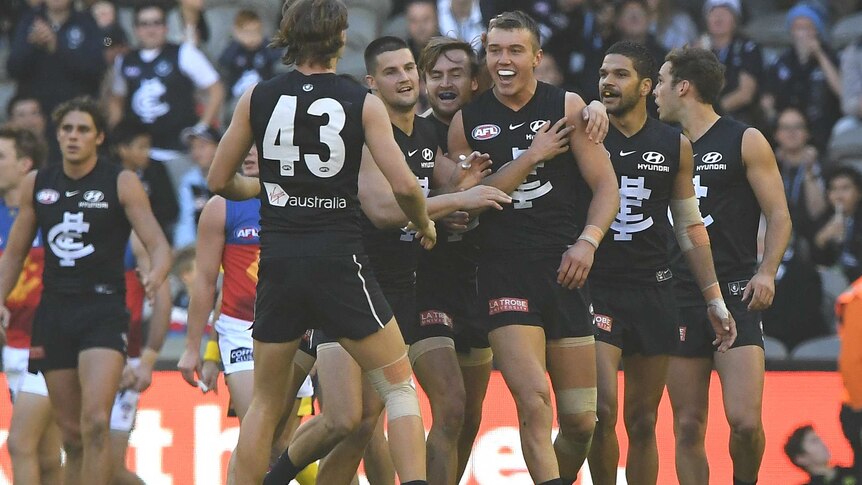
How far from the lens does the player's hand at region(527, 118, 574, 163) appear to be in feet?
26.2

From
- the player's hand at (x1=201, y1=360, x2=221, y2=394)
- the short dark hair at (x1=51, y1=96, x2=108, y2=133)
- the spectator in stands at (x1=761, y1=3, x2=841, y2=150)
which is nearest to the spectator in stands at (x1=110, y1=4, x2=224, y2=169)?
the short dark hair at (x1=51, y1=96, x2=108, y2=133)

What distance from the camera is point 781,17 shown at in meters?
16.5

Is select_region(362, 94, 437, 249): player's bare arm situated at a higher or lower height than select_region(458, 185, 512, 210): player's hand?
higher

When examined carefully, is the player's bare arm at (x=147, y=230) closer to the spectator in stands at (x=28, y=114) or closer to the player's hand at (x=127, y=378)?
the player's hand at (x=127, y=378)

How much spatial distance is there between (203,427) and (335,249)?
4429 mm

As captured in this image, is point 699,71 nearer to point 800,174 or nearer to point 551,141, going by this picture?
point 551,141

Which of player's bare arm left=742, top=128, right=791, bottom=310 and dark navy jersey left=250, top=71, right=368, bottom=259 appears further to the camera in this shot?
player's bare arm left=742, top=128, right=791, bottom=310

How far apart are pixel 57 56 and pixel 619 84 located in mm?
8191

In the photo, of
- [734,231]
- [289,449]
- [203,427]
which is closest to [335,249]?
→ [289,449]

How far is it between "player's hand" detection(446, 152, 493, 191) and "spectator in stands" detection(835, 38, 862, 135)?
7098 mm

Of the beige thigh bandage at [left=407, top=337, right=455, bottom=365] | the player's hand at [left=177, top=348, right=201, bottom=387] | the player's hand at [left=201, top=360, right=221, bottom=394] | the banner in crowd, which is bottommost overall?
the banner in crowd

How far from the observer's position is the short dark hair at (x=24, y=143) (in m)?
10.8

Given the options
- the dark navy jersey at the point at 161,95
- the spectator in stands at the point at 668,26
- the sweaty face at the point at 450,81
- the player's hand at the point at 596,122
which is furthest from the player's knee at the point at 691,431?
the dark navy jersey at the point at 161,95

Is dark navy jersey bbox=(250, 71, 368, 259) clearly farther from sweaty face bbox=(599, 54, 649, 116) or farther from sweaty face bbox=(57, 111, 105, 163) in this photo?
sweaty face bbox=(57, 111, 105, 163)
